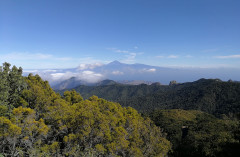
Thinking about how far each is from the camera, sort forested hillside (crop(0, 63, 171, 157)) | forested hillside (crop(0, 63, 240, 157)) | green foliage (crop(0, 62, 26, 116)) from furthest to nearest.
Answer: green foliage (crop(0, 62, 26, 116))
forested hillside (crop(0, 63, 240, 157))
forested hillside (crop(0, 63, 171, 157))

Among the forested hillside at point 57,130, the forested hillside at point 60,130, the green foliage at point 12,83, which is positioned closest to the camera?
the forested hillside at point 57,130

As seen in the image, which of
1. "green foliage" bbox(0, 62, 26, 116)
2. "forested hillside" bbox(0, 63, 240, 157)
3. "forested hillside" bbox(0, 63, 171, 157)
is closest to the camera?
"forested hillside" bbox(0, 63, 171, 157)

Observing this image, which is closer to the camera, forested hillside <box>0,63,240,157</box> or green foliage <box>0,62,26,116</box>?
forested hillside <box>0,63,240,157</box>

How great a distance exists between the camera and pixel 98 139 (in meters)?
17.0

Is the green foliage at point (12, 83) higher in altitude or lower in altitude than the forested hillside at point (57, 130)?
higher

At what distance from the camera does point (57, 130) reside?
1775 cm

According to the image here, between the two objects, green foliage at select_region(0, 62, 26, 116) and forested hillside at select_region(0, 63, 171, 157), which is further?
green foliage at select_region(0, 62, 26, 116)

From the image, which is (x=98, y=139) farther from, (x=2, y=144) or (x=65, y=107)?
(x=2, y=144)

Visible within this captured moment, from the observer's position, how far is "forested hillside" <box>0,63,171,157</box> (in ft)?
47.6

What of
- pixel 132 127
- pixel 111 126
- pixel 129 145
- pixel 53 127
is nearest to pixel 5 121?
pixel 53 127

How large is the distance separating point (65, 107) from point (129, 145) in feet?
32.1

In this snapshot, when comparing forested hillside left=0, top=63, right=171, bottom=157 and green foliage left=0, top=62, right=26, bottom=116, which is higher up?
green foliage left=0, top=62, right=26, bottom=116

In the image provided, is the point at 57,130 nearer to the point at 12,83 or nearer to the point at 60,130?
the point at 60,130

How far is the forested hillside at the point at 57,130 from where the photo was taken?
47.6 ft
